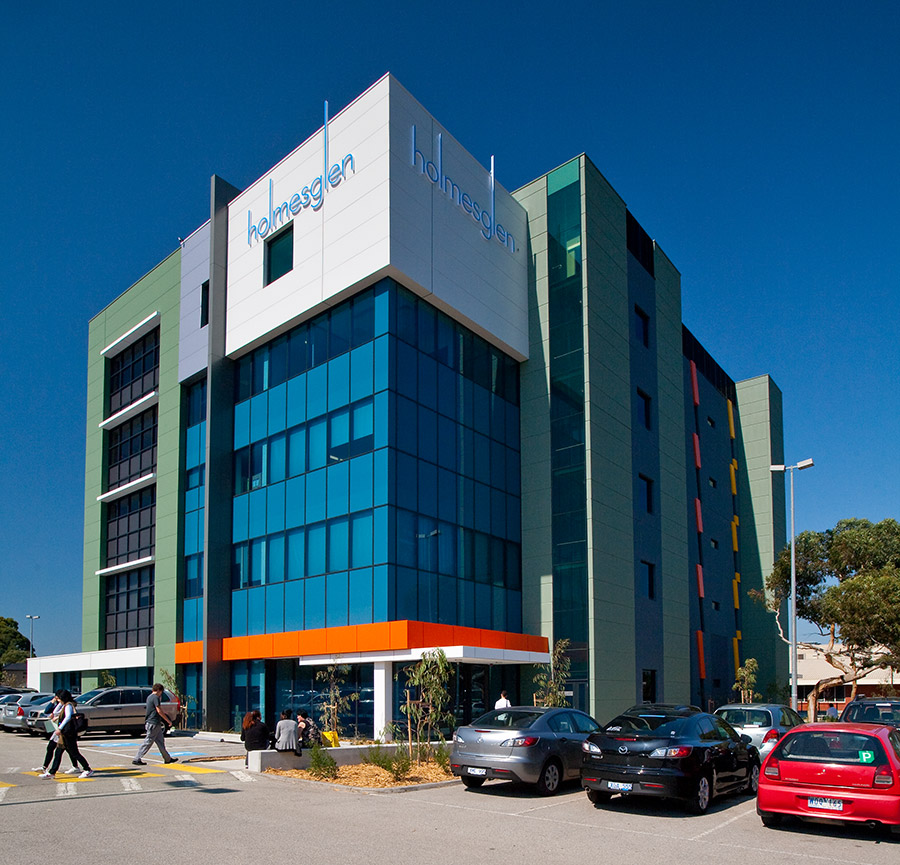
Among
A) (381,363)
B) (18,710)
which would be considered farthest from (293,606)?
(18,710)

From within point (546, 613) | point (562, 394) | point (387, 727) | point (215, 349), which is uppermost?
point (215, 349)

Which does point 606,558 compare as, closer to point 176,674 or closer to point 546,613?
point 546,613

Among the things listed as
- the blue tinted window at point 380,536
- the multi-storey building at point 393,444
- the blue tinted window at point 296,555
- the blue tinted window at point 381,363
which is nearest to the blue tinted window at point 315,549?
the multi-storey building at point 393,444

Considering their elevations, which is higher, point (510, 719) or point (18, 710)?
point (510, 719)

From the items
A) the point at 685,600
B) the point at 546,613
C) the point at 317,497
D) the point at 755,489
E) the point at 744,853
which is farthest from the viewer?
the point at 755,489

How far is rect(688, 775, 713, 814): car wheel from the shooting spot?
45.1ft

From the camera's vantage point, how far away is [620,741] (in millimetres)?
14164

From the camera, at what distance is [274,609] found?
30359 mm

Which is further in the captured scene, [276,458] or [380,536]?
[276,458]

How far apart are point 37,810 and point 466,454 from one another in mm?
19487

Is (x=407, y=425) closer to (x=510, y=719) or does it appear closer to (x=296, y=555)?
(x=296, y=555)

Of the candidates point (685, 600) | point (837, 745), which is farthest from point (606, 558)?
point (837, 745)

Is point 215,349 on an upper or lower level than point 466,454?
upper

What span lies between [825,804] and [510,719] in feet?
18.7
